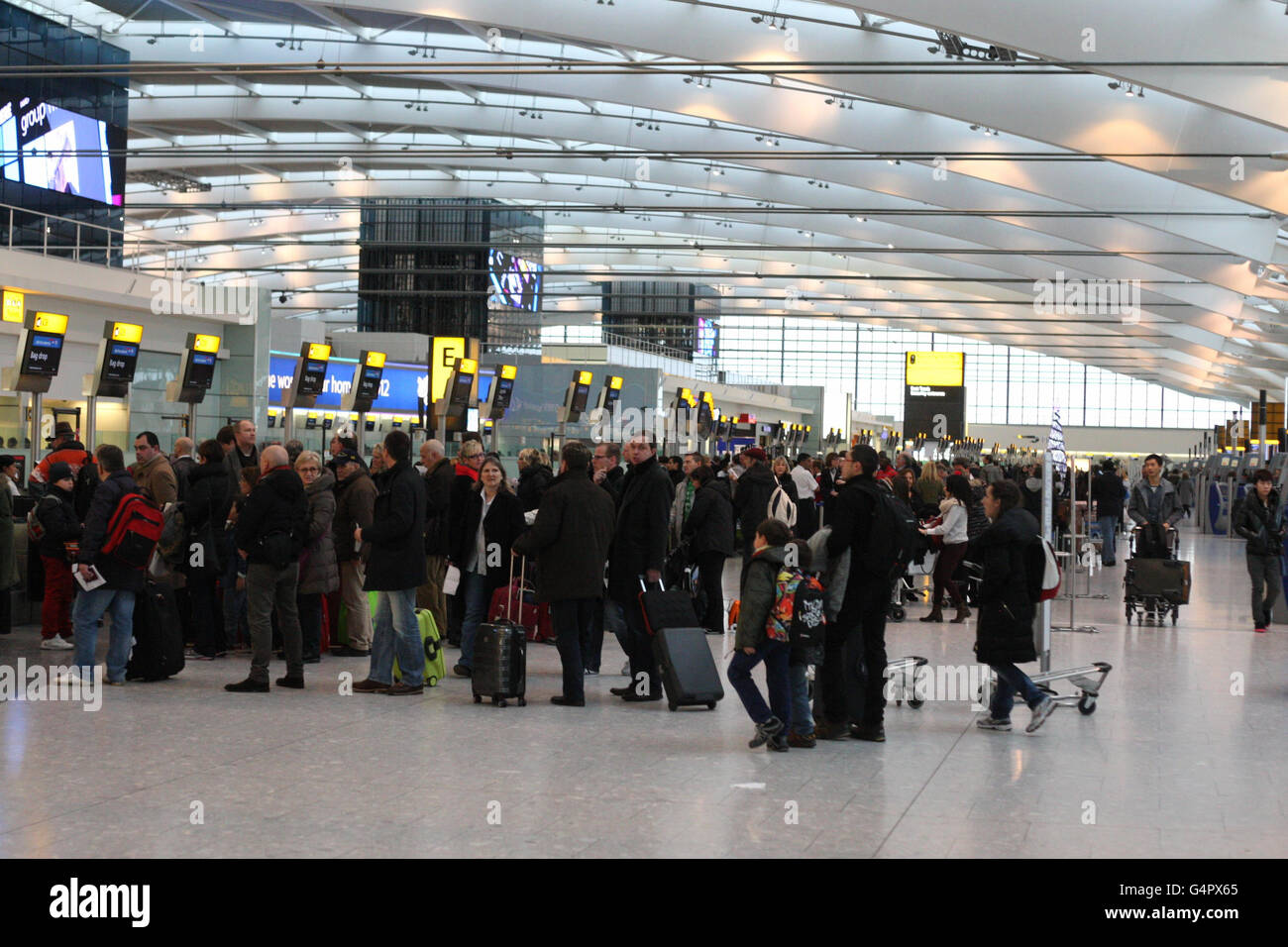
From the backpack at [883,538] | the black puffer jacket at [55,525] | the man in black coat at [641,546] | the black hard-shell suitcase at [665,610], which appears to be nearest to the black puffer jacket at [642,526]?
the man in black coat at [641,546]

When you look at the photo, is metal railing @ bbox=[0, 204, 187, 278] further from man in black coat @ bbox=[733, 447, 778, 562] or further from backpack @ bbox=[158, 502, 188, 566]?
backpack @ bbox=[158, 502, 188, 566]

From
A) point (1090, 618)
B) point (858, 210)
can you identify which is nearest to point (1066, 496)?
point (858, 210)

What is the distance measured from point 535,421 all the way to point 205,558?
26476mm

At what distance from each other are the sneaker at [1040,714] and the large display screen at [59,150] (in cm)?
2074

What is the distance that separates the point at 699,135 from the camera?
27734 millimetres

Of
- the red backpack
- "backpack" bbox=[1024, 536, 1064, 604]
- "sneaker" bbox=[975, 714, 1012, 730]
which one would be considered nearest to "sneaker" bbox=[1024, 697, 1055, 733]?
"sneaker" bbox=[975, 714, 1012, 730]

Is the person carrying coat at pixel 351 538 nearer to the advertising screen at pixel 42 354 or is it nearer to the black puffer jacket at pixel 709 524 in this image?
the black puffer jacket at pixel 709 524

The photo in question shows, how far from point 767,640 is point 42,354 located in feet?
39.2

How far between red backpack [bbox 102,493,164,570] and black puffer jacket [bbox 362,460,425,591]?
1390mm

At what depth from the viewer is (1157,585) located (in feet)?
45.8

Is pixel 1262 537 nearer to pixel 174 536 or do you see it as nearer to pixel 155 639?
pixel 174 536

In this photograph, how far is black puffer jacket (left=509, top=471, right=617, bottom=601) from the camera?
8.26 metres

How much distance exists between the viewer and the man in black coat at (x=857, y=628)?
293 inches
